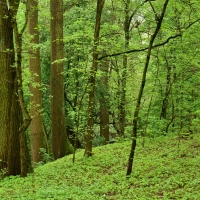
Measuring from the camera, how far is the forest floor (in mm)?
5336

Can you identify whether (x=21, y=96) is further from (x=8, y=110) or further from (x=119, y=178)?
(x=119, y=178)

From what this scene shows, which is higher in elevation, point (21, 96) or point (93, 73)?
point (93, 73)

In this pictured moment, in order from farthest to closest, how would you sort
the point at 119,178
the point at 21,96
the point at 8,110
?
the point at 8,110 → the point at 119,178 → the point at 21,96

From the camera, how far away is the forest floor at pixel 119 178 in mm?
5336

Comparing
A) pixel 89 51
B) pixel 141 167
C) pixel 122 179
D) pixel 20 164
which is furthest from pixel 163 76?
pixel 20 164

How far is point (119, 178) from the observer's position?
6.61m

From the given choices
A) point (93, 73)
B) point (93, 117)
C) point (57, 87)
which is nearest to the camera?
point (93, 73)

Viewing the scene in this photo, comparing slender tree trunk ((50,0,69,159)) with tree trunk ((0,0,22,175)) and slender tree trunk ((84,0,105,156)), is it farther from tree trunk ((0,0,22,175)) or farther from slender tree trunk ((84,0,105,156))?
tree trunk ((0,0,22,175))

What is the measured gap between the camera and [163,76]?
11.3 m

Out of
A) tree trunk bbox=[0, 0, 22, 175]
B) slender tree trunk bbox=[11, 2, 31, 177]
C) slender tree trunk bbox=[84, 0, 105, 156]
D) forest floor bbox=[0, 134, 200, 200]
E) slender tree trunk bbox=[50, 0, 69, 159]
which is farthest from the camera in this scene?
slender tree trunk bbox=[50, 0, 69, 159]

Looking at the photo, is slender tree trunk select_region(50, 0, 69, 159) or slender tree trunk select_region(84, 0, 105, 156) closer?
slender tree trunk select_region(84, 0, 105, 156)

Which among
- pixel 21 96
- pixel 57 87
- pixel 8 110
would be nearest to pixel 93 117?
pixel 57 87

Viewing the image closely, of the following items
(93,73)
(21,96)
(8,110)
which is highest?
(93,73)

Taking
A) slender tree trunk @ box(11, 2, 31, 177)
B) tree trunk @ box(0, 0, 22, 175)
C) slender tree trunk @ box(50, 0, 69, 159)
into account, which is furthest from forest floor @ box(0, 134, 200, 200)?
slender tree trunk @ box(50, 0, 69, 159)
